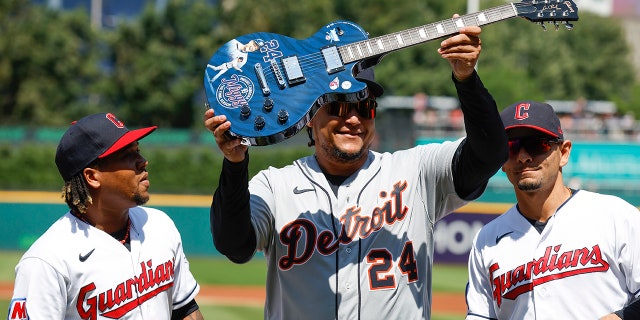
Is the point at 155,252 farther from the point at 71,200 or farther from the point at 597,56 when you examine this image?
the point at 597,56

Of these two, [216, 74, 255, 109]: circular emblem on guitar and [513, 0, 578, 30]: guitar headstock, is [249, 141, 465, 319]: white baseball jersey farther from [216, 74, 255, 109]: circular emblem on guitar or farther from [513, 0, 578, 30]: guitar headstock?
[513, 0, 578, 30]: guitar headstock

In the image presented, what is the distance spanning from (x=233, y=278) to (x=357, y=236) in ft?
29.7

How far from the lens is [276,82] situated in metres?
3.15

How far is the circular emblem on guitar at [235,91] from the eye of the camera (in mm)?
3092

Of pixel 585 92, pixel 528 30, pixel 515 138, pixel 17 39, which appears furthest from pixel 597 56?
pixel 515 138

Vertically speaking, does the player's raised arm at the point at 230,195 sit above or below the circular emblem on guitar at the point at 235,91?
below

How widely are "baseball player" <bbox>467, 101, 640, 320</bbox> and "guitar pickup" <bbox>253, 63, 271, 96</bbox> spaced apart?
3.51 ft

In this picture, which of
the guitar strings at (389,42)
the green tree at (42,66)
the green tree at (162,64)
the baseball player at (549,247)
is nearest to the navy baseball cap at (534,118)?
the baseball player at (549,247)

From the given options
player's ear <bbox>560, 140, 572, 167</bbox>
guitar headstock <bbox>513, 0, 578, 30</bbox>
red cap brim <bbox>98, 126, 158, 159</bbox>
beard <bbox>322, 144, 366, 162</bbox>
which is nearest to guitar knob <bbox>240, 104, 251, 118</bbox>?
beard <bbox>322, 144, 366, 162</bbox>

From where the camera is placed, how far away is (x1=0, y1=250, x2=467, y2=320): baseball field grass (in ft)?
31.7

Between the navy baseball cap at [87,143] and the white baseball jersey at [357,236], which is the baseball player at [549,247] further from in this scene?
the navy baseball cap at [87,143]

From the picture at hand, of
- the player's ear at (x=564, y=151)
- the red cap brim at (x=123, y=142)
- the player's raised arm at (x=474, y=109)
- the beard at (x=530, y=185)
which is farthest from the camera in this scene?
the player's ear at (x=564, y=151)

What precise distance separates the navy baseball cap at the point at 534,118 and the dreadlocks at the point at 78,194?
A: 1719 mm

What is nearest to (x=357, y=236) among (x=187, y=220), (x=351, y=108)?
(x=351, y=108)
